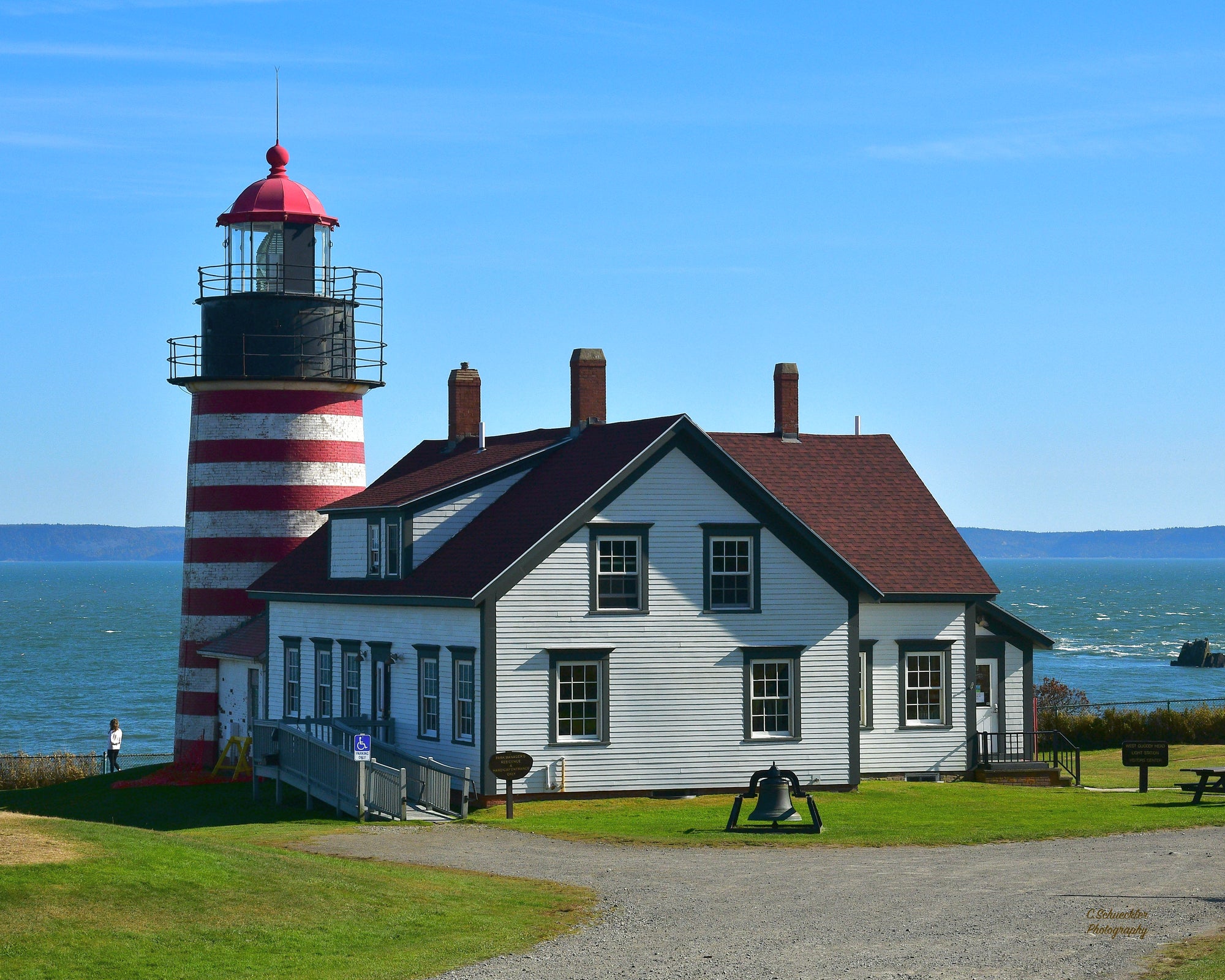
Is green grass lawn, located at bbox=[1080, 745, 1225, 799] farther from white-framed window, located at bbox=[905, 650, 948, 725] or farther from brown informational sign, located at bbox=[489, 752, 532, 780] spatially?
brown informational sign, located at bbox=[489, 752, 532, 780]

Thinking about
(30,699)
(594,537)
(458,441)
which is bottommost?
(30,699)

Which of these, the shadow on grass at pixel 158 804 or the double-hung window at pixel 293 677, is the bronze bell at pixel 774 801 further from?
the double-hung window at pixel 293 677

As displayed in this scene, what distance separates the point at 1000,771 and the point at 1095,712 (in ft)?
97.8

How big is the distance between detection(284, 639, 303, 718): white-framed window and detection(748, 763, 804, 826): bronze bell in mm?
13711

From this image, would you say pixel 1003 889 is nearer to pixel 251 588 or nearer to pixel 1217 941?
pixel 1217 941

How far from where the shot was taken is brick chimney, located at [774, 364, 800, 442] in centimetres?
3850

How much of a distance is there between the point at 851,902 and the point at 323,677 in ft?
62.3

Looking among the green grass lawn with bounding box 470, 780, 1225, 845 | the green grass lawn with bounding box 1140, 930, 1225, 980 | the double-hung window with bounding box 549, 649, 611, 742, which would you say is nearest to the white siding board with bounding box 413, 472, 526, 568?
the double-hung window with bounding box 549, 649, 611, 742

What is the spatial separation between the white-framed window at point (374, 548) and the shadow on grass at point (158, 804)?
4714 mm

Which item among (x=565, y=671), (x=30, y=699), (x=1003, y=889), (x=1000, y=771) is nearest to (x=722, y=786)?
(x=565, y=671)

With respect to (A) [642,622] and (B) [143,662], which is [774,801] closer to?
(A) [642,622]

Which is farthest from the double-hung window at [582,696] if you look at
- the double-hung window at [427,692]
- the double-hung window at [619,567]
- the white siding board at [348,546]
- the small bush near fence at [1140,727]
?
the small bush near fence at [1140,727]

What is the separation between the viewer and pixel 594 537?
3164 centimetres

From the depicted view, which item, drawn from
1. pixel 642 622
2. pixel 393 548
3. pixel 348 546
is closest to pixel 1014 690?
pixel 642 622
